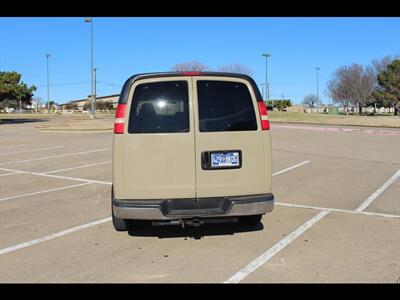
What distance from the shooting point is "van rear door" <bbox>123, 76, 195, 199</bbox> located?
507 cm

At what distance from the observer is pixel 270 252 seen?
17.2 ft

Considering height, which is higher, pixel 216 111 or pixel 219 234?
pixel 216 111

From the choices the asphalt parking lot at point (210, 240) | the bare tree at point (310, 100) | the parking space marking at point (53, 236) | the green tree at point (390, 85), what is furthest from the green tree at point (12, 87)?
the bare tree at point (310, 100)

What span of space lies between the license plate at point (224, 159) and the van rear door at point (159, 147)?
0.79ft

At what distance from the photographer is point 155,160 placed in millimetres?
5082

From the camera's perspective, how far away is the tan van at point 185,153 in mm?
5086

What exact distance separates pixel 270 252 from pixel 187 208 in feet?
3.51

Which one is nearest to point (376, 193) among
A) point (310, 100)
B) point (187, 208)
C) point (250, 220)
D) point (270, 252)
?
point (250, 220)

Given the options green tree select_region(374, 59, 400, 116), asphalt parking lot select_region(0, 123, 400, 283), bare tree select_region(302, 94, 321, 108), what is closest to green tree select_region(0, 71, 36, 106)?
asphalt parking lot select_region(0, 123, 400, 283)
